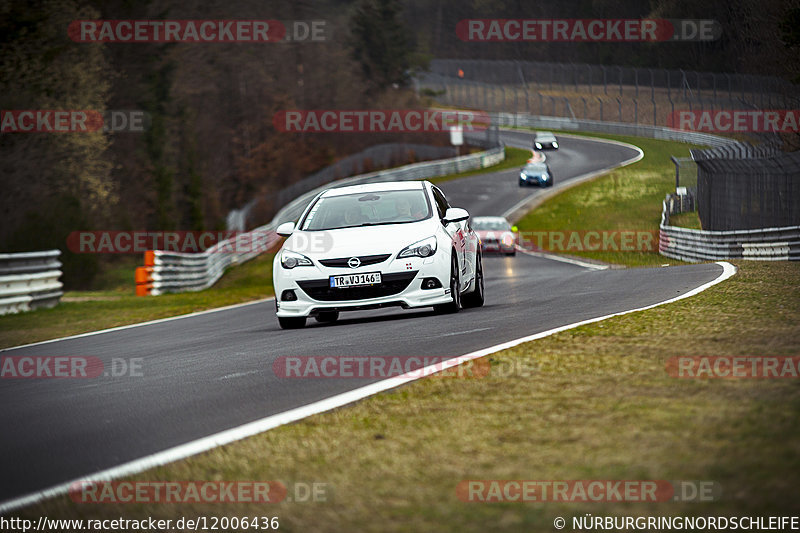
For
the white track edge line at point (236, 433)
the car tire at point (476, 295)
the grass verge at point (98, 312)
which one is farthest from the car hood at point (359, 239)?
the grass verge at point (98, 312)

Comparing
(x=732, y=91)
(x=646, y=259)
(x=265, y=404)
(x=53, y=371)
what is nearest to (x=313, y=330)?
(x=53, y=371)

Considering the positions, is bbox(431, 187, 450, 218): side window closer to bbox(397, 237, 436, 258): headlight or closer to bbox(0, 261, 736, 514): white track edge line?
bbox(397, 237, 436, 258): headlight

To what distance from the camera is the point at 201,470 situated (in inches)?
207

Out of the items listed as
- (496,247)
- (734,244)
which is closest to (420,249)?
(734,244)

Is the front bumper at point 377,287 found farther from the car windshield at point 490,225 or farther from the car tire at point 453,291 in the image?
the car windshield at point 490,225

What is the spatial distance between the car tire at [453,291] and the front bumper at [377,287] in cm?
17

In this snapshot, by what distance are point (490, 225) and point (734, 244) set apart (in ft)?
39.8

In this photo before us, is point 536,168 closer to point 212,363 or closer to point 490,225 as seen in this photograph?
point 490,225

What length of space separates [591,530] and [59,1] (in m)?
36.4

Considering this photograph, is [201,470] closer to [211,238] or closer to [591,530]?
[591,530]

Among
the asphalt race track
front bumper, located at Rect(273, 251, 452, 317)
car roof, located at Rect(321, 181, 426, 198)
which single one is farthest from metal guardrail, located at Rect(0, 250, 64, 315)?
front bumper, located at Rect(273, 251, 452, 317)

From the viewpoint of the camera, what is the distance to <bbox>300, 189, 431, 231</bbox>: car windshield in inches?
514

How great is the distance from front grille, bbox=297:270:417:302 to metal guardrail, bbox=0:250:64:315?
8.87 m

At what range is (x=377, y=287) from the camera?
12.2 meters
